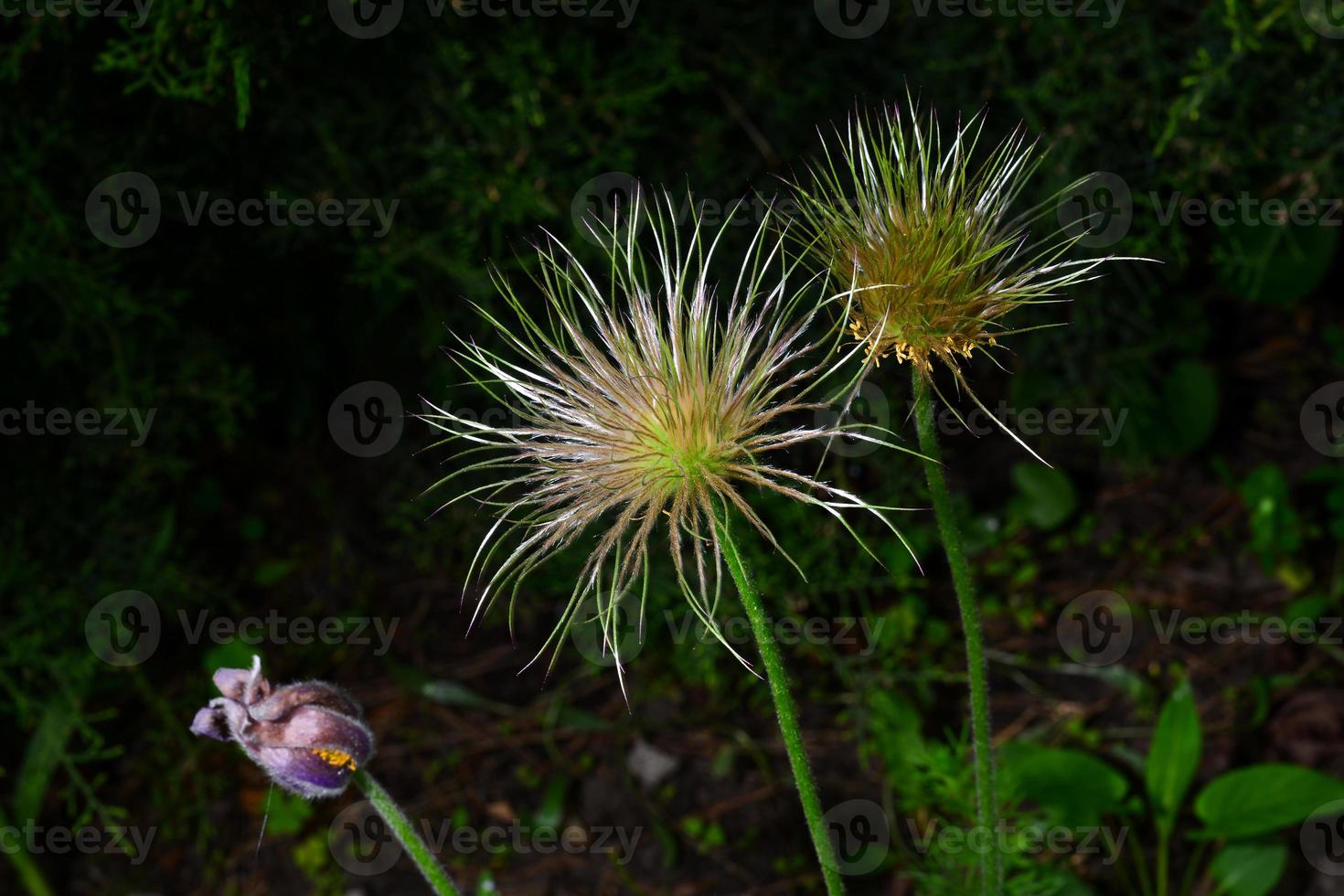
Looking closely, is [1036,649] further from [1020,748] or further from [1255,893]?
[1255,893]

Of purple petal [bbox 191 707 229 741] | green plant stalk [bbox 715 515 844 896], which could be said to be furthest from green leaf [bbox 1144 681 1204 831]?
purple petal [bbox 191 707 229 741]

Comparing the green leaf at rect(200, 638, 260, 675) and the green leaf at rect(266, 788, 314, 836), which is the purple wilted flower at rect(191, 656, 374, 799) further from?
the green leaf at rect(266, 788, 314, 836)

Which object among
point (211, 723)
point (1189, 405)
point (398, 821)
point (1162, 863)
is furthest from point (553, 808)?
point (1189, 405)

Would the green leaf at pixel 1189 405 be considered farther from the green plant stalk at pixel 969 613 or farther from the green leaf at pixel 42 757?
the green leaf at pixel 42 757

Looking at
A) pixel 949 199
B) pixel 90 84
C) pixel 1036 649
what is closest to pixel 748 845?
pixel 1036 649

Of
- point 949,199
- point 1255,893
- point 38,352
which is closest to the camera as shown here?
point 949,199

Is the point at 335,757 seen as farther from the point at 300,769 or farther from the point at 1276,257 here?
the point at 1276,257
